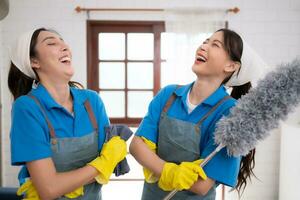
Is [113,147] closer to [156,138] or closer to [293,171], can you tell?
[156,138]

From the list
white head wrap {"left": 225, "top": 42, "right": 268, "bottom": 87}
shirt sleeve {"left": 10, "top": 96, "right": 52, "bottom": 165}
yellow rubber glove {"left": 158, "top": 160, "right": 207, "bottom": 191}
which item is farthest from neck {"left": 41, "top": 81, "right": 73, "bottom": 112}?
white head wrap {"left": 225, "top": 42, "right": 268, "bottom": 87}

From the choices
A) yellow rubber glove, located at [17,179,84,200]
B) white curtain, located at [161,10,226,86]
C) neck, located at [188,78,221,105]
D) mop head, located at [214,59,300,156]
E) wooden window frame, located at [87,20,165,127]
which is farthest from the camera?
wooden window frame, located at [87,20,165,127]

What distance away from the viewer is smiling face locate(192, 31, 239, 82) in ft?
3.50

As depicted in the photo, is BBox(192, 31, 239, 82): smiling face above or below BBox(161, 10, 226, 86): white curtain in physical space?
below

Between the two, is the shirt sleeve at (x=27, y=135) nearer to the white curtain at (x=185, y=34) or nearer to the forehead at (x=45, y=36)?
the forehead at (x=45, y=36)

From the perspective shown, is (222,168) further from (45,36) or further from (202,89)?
(45,36)

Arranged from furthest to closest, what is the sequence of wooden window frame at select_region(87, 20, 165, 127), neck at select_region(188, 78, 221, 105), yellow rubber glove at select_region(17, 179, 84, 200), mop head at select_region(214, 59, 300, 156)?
wooden window frame at select_region(87, 20, 165, 127) < neck at select_region(188, 78, 221, 105) < yellow rubber glove at select_region(17, 179, 84, 200) < mop head at select_region(214, 59, 300, 156)

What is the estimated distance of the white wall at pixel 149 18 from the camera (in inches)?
108

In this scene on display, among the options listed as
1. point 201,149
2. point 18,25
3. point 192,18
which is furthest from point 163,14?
point 201,149


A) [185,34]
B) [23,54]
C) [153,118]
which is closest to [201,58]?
[153,118]

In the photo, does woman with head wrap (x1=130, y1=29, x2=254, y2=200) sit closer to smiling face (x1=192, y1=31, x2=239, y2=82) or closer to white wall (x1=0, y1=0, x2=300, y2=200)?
smiling face (x1=192, y1=31, x2=239, y2=82)

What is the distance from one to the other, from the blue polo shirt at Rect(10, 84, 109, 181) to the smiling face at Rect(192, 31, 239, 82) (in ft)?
1.35

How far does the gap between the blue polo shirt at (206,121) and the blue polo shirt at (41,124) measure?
19cm

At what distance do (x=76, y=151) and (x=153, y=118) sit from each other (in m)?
0.31
